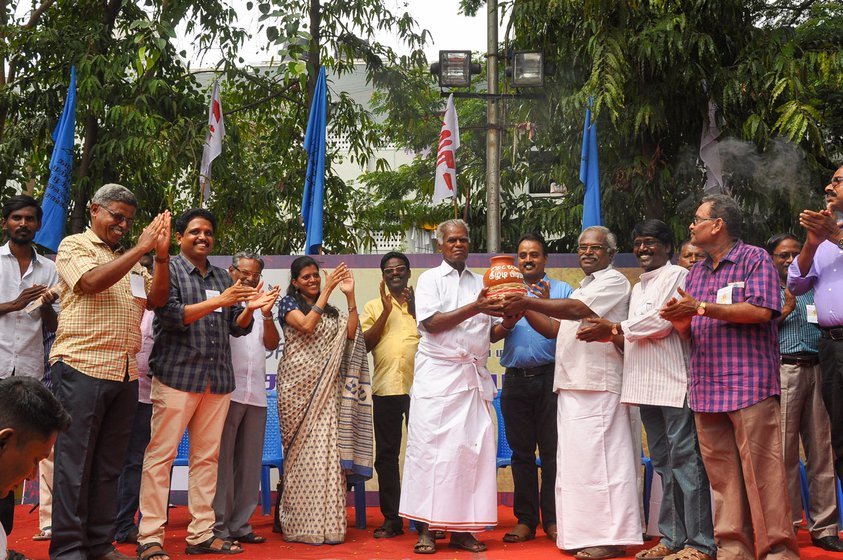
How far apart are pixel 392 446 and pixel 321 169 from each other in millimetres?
3175

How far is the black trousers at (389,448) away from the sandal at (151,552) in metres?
1.76

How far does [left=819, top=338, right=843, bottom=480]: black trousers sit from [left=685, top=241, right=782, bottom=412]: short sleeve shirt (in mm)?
697

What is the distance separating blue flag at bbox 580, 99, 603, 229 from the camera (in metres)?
8.98

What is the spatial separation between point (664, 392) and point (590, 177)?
3.98 meters

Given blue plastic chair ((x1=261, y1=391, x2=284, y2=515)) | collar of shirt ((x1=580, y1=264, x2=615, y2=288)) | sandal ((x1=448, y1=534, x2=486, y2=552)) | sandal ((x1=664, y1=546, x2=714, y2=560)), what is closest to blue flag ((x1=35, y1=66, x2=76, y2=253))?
blue plastic chair ((x1=261, y1=391, x2=284, y2=515))

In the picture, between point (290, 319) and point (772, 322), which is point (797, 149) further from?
point (290, 319)

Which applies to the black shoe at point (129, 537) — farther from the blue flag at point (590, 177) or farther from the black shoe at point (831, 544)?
the blue flag at point (590, 177)

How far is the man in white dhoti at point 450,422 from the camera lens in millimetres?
6031

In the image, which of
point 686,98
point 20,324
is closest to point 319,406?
point 20,324

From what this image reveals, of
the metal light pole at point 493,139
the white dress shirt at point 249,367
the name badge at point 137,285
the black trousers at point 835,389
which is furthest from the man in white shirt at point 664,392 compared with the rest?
the metal light pole at point 493,139

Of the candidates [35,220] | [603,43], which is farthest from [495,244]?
[35,220]

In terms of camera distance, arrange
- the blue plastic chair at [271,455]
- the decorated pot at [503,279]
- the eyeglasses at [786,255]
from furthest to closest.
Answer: the blue plastic chair at [271,455] → the eyeglasses at [786,255] → the decorated pot at [503,279]

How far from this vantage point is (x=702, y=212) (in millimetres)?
5352

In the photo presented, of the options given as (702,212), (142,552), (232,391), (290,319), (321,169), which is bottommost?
(142,552)
